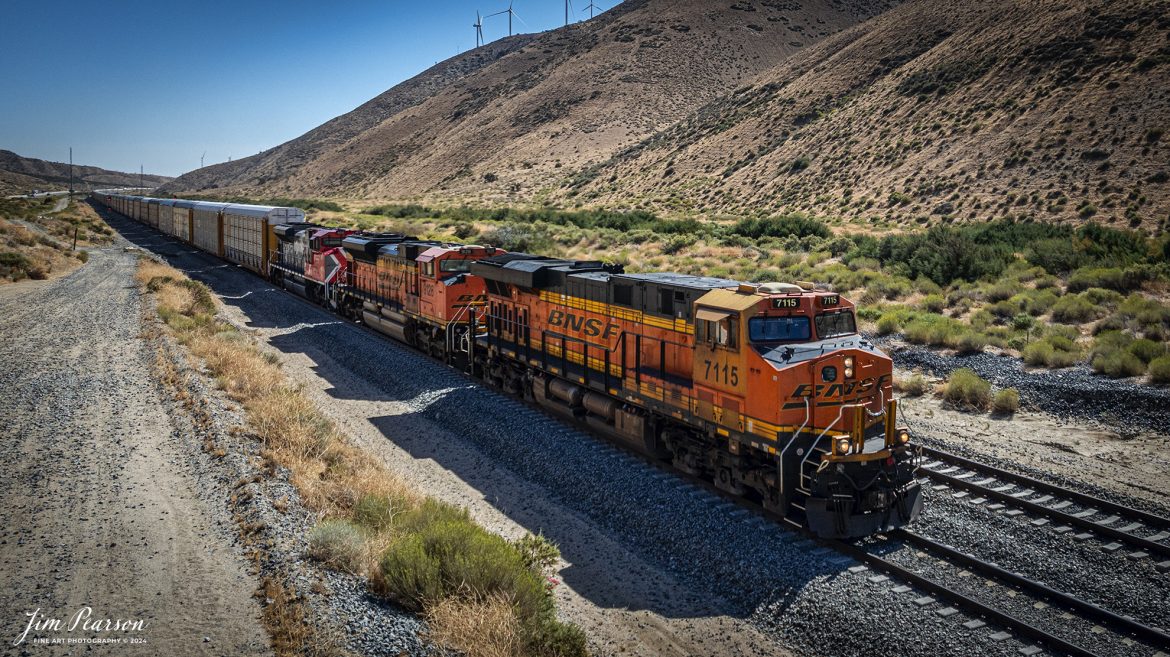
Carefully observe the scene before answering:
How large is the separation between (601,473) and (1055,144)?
44.9m

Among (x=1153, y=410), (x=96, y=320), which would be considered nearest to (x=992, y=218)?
(x=1153, y=410)

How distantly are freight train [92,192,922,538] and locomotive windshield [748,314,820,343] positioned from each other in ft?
0.07

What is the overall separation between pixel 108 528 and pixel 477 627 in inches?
212

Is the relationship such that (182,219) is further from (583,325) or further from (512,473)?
Answer: (512,473)

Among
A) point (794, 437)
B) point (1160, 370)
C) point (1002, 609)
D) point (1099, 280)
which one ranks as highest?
point (1099, 280)

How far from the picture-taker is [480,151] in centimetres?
11506

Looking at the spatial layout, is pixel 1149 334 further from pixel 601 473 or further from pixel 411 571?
pixel 411 571

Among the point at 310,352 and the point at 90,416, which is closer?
the point at 90,416

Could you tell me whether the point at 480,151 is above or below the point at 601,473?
above

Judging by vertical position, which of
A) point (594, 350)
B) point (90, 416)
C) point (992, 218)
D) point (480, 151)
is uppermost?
point (480, 151)

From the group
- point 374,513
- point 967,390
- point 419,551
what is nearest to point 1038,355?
point 967,390

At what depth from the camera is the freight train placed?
11.6 metres

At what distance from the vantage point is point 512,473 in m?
15.4

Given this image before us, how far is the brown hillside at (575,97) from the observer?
339 feet
